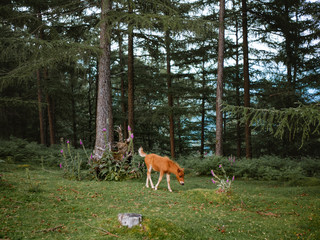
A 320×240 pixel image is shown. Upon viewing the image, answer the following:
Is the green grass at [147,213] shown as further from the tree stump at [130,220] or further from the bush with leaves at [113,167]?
the bush with leaves at [113,167]

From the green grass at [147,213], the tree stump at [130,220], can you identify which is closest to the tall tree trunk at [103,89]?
the green grass at [147,213]

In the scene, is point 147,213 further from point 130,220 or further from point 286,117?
point 286,117

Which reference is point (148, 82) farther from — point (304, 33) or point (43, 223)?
point (43, 223)

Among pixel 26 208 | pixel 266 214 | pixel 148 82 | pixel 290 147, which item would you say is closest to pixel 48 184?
pixel 26 208

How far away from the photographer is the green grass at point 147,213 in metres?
3.65

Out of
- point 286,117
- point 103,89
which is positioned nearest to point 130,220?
point 286,117

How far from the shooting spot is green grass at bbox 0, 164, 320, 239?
12.0 feet

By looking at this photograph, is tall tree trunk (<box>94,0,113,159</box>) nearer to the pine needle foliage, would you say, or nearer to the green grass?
the green grass

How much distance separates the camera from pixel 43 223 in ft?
13.0

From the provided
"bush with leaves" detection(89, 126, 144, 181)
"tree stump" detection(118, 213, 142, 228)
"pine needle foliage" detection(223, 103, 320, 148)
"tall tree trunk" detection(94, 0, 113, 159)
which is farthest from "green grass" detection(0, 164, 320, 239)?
"tall tree trunk" detection(94, 0, 113, 159)

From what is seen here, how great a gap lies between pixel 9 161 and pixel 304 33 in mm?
18082

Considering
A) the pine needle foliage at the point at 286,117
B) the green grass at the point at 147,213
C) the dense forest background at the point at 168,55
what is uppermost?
the dense forest background at the point at 168,55

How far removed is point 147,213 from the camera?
476cm

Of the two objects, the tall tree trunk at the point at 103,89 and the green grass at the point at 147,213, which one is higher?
the tall tree trunk at the point at 103,89
